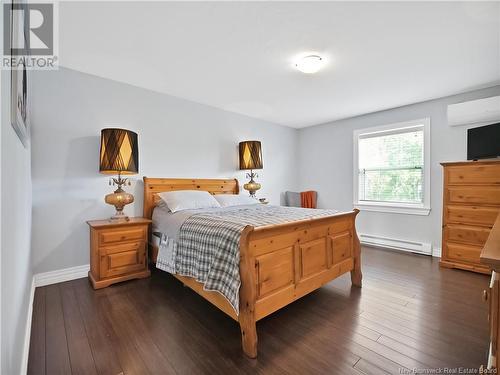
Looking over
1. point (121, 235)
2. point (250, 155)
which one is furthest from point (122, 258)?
point (250, 155)

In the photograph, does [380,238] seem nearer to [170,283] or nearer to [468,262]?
[468,262]

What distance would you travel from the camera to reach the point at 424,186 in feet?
11.9

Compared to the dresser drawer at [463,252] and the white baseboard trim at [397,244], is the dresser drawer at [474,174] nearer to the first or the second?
the dresser drawer at [463,252]

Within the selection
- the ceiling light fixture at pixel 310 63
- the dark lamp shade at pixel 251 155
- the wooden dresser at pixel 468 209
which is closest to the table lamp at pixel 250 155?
the dark lamp shade at pixel 251 155

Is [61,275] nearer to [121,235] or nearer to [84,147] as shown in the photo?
[121,235]

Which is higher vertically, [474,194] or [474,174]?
[474,174]

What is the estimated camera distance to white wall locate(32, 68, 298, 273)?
2.51 metres

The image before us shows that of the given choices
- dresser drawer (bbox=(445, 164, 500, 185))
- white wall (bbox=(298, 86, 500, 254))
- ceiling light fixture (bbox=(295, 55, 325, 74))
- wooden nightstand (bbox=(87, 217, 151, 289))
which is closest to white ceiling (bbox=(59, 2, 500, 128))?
ceiling light fixture (bbox=(295, 55, 325, 74))

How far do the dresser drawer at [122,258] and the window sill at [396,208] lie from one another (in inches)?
143

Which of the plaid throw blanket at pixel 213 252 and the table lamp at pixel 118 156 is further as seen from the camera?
the table lamp at pixel 118 156

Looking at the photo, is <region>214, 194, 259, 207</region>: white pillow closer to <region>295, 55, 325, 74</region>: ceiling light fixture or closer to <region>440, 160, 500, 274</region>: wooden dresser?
<region>295, 55, 325, 74</region>: ceiling light fixture

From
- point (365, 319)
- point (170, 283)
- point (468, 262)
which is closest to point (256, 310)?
point (365, 319)

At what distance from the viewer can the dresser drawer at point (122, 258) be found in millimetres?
2467

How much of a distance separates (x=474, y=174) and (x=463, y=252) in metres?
0.96
